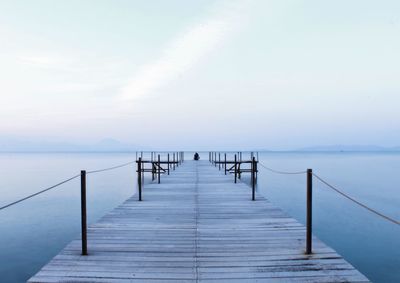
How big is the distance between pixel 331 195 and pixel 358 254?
15.0 meters

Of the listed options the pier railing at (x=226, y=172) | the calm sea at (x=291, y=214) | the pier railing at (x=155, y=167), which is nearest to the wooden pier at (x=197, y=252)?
the pier railing at (x=226, y=172)

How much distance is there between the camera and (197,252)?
4.62 m

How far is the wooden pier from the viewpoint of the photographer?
3.79 meters

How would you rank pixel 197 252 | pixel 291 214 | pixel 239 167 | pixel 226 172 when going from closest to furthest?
pixel 197 252, pixel 291 214, pixel 239 167, pixel 226 172

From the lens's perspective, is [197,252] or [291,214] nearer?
[197,252]

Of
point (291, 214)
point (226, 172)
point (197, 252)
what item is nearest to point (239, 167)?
point (291, 214)

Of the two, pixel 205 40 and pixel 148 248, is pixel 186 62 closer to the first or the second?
pixel 205 40

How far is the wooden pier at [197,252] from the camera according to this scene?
3791 mm

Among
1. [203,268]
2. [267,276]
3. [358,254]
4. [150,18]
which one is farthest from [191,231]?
[150,18]

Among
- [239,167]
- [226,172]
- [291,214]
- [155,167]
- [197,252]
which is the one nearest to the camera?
[197,252]

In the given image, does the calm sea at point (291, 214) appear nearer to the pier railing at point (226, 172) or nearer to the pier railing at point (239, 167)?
the pier railing at point (226, 172)

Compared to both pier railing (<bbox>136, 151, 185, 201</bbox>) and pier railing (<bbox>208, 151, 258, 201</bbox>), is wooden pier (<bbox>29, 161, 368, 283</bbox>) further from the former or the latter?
pier railing (<bbox>208, 151, 258, 201</bbox>)

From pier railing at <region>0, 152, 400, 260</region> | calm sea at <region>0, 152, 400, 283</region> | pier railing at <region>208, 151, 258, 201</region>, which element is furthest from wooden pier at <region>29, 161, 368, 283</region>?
calm sea at <region>0, 152, 400, 283</region>

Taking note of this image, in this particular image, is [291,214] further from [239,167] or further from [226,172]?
[226,172]
